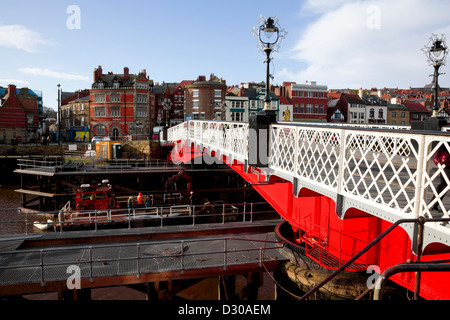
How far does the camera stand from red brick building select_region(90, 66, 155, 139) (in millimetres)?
60469

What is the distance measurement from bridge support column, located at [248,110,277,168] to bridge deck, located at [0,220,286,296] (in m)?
2.90

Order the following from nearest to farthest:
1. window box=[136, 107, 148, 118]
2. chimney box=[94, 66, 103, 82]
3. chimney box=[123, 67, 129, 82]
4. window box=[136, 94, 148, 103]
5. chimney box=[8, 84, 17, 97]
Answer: chimney box=[8, 84, 17, 97]
window box=[136, 94, 148, 103]
window box=[136, 107, 148, 118]
chimney box=[123, 67, 129, 82]
chimney box=[94, 66, 103, 82]

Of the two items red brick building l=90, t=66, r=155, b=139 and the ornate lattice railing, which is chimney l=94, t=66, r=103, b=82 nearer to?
red brick building l=90, t=66, r=155, b=139

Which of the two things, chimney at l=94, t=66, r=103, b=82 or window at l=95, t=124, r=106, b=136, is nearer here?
window at l=95, t=124, r=106, b=136

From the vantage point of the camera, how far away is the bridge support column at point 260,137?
10180mm

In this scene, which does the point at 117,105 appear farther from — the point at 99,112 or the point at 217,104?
the point at 217,104

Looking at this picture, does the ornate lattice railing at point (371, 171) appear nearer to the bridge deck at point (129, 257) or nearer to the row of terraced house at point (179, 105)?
the bridge deck at point (129, 257)

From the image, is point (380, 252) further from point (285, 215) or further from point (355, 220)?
A: point (285, 215)

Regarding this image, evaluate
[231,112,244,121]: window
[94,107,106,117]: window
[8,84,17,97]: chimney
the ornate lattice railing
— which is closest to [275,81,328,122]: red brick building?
[231,112,244,121]: window

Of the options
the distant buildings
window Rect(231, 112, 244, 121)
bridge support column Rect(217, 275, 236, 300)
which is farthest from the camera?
window Rect(231, 112, 244, 121)

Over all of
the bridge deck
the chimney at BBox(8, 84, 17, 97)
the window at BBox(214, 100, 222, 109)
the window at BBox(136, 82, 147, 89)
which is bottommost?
the bridge deck

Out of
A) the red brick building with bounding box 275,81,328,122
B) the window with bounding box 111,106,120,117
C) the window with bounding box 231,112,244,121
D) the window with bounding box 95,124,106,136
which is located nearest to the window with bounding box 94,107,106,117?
the window with bounding box 111,106,120,117

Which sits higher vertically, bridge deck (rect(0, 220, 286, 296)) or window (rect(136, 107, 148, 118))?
window (rect(136, 107, 148, 118))

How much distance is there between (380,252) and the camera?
8.42 metres
